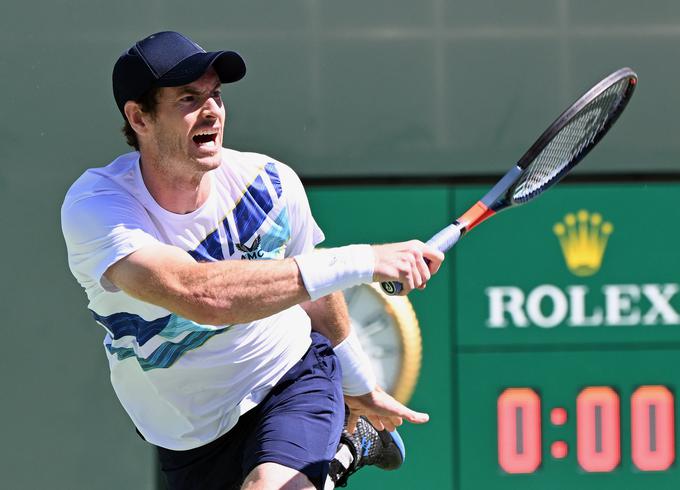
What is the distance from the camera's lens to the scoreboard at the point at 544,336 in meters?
5.01

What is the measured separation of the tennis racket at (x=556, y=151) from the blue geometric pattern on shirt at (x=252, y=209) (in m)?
0.50

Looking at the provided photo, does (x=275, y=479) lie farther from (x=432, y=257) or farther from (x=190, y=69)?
(x=190, y=69)

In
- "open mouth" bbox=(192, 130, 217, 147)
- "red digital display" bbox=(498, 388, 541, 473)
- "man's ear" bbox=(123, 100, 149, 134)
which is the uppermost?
"man's ear" bbox=(123, 100, 149, 134)

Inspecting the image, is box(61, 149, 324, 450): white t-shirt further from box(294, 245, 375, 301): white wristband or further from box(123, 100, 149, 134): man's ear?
box(294, 245, 375, 301): white wristband

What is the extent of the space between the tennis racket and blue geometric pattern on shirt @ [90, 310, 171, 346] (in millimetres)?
761

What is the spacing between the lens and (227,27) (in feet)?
16.1

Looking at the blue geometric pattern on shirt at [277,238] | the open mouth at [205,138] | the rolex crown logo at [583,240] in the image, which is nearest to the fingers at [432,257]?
the blue geometric pattern on shirt at [277,238]

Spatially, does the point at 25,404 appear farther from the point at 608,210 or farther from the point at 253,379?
the point at 608,210

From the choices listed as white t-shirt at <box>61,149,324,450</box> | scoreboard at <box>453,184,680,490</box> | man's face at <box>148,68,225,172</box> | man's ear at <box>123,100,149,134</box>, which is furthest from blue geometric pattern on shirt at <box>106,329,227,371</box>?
scoreboard at <box>453,184,680,490</box>

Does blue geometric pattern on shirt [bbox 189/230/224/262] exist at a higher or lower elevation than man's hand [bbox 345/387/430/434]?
higher

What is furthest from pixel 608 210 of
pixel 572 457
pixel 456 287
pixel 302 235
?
pixel 302 235

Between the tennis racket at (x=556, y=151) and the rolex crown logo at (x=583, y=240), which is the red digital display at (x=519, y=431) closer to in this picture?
the rolex crown logo at (x=583, y=240)

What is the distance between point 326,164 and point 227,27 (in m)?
0.64

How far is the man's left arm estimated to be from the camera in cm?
381
